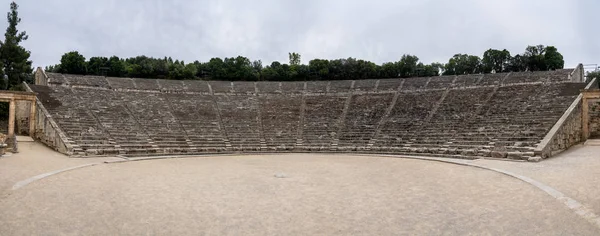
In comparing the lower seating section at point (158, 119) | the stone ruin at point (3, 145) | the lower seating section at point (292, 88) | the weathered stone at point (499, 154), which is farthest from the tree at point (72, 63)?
the weathered stone at point (499, 154)

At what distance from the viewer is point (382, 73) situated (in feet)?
133

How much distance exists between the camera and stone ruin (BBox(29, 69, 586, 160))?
1973cm

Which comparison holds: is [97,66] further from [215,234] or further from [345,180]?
[215,234]

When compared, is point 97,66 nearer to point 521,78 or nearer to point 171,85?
point 171,85

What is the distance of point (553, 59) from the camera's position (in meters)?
36.2

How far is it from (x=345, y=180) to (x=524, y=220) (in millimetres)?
5385

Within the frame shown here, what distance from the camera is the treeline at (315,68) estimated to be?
127 ft

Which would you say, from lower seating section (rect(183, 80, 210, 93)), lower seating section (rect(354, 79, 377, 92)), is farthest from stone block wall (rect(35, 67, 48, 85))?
lower seating section (rect(354, 79, 377, 92))

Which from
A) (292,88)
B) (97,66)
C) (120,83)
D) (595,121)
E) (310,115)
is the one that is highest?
(97,66)

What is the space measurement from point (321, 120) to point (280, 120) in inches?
121

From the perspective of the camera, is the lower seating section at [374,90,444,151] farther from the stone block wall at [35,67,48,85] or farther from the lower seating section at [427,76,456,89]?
the stone block wall at [35,67,48,85]

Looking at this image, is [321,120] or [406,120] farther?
[321,120]

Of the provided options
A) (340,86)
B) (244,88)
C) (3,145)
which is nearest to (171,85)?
(244,88)

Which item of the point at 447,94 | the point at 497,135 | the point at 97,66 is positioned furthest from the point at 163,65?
the point at 497,135
